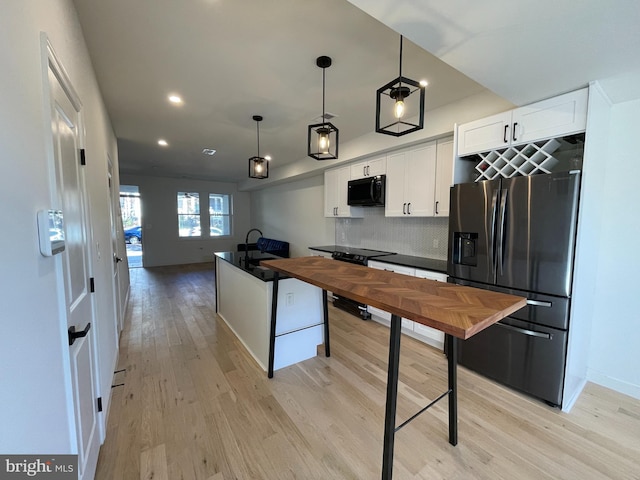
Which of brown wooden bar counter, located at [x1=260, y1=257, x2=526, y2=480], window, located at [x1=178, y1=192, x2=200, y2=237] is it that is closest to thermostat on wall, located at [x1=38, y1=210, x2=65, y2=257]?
brown wooden bar counter, located at [x1=260, y1=257, x2=526, y2=480]

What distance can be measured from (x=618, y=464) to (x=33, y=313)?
306 cm

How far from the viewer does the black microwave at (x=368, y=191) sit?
12.9ft

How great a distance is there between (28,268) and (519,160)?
321cm

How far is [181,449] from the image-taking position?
1713 mm

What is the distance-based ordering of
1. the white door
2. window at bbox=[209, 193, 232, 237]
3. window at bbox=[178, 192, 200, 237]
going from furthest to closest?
window at bbox=[209, 193, 232, 237] < window at bbox=[178, 192, 200, 237] < the white door

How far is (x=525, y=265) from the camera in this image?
214 centimetres

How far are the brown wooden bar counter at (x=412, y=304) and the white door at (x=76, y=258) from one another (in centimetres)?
123

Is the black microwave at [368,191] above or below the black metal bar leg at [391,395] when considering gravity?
above

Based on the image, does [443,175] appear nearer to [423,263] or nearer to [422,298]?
[423,263]

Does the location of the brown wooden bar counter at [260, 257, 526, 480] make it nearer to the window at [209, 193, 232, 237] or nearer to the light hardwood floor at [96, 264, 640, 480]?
the light hardwood floor at [96, 264, 640, 480]

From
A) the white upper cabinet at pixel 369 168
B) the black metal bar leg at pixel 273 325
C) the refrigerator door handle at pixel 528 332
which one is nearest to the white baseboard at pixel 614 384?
the refrigerator door handle at pixel 528 332

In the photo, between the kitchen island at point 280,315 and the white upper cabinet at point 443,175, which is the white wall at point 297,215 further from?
the kitchen island at point 280,315

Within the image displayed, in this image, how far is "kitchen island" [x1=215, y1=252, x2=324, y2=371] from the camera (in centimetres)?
258
